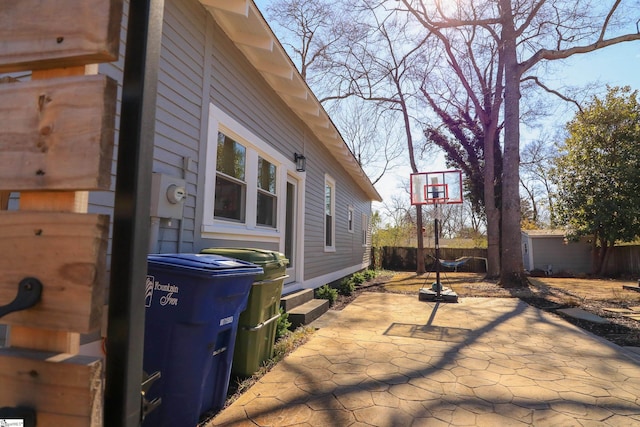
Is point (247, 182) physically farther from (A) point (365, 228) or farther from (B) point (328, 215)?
(A) point (365, 228)

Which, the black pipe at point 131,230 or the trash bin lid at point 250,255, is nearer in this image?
the black pipe at point 131,230

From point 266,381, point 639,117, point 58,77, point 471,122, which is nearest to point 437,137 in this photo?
point 471,122

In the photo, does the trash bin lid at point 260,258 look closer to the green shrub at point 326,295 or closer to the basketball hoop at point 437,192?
the green shrub at point 326,295

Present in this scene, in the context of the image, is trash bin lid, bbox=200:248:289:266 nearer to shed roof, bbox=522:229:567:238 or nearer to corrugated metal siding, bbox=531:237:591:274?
shed roof, bbox=522:229:567:238

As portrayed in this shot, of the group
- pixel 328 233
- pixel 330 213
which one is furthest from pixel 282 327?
pixel 330 213

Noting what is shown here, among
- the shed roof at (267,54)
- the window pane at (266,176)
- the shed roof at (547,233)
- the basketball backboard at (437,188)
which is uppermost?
the shed roof at (267,54)

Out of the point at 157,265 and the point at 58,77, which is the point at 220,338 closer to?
the point at 157,265

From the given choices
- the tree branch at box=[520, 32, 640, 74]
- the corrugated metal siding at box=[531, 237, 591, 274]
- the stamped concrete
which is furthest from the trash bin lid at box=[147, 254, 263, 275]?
the corrugated metal siding at box=[531, 237, 591, 274]

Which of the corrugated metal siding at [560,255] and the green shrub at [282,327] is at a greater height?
the corrugated metal siding at [560,255]

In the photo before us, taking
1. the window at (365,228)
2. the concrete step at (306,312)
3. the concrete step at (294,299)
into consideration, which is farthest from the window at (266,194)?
the window at (365,228)

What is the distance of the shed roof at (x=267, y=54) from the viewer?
362cm

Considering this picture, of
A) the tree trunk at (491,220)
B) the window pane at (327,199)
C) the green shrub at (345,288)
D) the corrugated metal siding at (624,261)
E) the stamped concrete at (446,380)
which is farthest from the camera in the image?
the corrugated metal siding at (624,261)

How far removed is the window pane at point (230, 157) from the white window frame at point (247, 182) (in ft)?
0.22

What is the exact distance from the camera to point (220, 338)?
8.00ft
